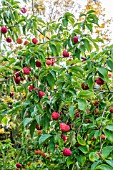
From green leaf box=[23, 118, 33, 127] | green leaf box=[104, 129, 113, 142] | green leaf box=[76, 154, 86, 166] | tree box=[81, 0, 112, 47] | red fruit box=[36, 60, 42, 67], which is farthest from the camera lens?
tree box=[81, 0, 112, 47]

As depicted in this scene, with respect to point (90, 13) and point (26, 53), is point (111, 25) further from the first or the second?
point (26, 53)

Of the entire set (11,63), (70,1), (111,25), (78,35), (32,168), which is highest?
(70,1)

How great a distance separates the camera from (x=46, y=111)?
4.41 ft

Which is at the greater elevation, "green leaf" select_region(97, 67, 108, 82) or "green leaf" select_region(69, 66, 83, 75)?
"green leaf" select_region(69, 66, 83, 75)

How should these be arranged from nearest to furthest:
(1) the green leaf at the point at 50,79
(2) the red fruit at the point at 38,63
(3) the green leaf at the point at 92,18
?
(1) the green leaf at the point at 50,79 < (2) the red fruit at the point at 38,63 < (3) the green leaf at the point at 92,18

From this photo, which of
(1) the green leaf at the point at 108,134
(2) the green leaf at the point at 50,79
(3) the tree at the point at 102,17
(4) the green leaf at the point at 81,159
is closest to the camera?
(1) the green leaf at the point at 108,134

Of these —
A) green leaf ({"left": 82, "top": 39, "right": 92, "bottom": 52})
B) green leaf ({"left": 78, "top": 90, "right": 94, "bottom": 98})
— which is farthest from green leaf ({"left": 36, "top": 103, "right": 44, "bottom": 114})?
green leaf ({"left": 82, "top": 39, "right": 92, "bottom": 52})

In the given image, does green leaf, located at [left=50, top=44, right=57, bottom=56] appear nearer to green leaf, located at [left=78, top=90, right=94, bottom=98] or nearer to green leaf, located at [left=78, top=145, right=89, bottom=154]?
green leaf, located at [left=78, top=90, right=94, bottom=98]

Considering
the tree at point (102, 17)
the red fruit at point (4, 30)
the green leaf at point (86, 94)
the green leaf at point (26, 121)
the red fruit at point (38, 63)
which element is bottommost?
the green leaf at point (26, 121)

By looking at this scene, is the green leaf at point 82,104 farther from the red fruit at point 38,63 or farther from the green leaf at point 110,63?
the red fruit at point 38,63

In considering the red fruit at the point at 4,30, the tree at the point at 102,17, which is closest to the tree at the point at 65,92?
the red fruit at the point at 4,30

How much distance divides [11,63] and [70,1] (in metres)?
4.57

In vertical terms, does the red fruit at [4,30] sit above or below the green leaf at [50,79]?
above

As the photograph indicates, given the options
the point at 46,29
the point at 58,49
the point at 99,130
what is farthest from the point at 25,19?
the point at 99,130
